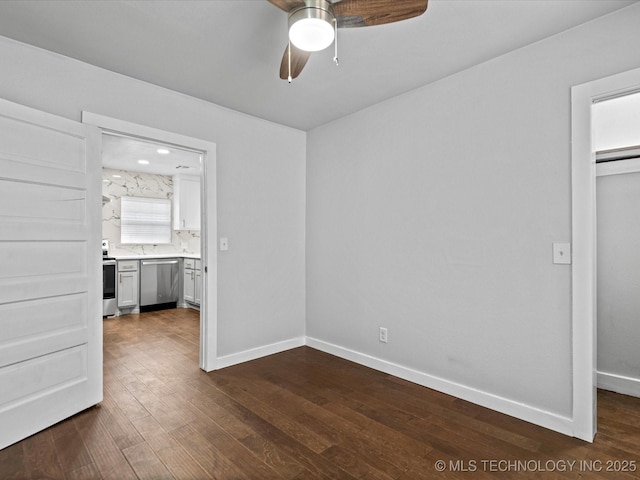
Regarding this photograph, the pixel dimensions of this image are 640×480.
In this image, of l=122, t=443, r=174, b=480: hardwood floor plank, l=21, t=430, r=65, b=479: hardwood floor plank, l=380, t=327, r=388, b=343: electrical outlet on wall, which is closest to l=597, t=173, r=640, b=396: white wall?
l=380, t=327, r=388, b=343: electrical outlet on wall

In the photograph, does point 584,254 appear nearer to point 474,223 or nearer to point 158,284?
point 474,223

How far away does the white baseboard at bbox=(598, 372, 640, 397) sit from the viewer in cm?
273

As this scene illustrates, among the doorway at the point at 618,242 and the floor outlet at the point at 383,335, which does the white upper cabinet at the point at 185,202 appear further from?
the doorway at the point at 618,242

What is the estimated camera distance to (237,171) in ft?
11.5

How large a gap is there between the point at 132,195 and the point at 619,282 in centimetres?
695

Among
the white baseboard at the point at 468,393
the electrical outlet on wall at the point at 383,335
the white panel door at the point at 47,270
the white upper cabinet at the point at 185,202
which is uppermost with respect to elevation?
the white upper cabinet at the point at 185,202

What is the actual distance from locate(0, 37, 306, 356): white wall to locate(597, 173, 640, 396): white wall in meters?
2.82

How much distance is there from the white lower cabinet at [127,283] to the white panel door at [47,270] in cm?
355

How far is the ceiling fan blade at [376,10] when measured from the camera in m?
1.61

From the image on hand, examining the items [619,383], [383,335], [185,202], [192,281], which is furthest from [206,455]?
[185,202]

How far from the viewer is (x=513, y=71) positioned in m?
2.45

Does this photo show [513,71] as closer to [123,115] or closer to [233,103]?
[233,103]

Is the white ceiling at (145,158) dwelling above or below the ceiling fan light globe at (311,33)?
above

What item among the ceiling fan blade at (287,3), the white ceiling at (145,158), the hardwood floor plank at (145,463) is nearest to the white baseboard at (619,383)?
the hardwood floor plank at (145,463)
